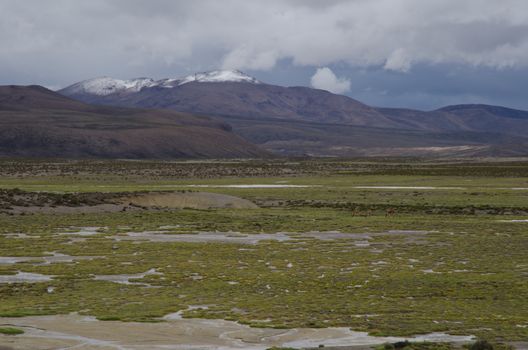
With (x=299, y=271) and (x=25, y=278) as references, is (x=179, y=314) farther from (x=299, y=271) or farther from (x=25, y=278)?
(x=299, y=271)

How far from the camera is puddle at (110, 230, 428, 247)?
123ft

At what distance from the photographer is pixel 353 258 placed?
1200 inches

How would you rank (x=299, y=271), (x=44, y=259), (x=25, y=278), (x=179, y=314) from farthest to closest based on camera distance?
(x=44, y=259) < (x=299, y=271) < (x=25, y=278) < (x=179, y=314)

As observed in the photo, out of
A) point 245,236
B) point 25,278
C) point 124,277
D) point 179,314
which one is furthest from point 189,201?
point 179,314

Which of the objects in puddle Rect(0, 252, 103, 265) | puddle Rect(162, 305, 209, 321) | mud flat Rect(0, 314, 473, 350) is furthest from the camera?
puddle Rect(0, 252, 103, 265)

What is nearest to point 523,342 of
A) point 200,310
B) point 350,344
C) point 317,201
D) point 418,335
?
point 418,335

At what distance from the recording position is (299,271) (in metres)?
26.9

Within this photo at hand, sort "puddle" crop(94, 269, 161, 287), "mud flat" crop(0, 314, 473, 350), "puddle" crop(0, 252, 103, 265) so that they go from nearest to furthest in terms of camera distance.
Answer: "mud flat" crop(0, 314, 473, 350) → "puddle" crop(94, 269, 161, 287) → "puddle" crop(0, 252, 103, 265)

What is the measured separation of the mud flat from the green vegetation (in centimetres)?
58

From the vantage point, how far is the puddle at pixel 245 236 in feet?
123

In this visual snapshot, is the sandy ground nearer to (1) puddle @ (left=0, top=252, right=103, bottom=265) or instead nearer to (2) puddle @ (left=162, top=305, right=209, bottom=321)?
(1) puddle @ (left=0, top=252, right=103, bottom=265)

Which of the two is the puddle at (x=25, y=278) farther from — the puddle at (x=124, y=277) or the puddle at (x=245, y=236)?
the puddle at (x=245, y=236)

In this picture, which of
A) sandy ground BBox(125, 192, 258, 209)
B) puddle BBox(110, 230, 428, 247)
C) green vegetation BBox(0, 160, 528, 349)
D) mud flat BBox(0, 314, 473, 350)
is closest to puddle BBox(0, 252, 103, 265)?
green vegetation BBox(0, 160, 528, 349)

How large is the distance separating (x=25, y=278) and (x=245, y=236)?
16220 mm
